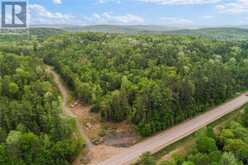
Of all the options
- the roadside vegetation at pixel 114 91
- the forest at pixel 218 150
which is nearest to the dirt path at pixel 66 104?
the roadside vegetation at pixel 114 91

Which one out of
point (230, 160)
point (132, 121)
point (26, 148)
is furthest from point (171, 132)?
point (26, 148)

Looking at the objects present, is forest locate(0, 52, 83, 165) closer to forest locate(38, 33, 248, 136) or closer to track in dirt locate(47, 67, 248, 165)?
track in dirt locate(47, 67, 248, 165)

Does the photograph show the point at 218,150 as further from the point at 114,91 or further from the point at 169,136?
the point at 114,91

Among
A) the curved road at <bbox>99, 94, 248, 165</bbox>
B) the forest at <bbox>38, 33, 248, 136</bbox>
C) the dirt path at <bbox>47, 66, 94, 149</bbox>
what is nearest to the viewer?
the curved road at <bbox>99, 94, 248, 165</bbox>

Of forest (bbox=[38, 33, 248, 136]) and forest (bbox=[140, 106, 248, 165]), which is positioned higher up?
forest (bbox=[38, 33, 248, 136])

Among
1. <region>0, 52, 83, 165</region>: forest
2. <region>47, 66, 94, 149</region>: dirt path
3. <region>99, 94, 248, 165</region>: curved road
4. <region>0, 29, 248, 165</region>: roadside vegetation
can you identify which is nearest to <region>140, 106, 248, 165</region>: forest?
<region>0, 29, 248, 165</region>: roadside vegetation

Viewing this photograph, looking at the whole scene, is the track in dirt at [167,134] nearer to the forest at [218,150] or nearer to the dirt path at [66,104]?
the dirt path at [66,104]
